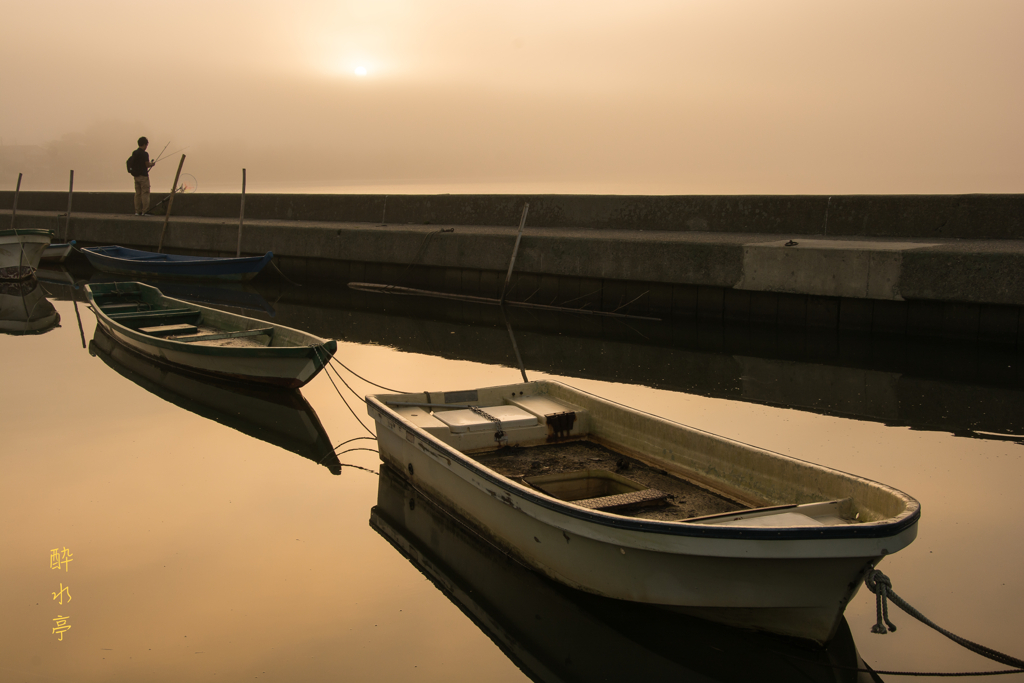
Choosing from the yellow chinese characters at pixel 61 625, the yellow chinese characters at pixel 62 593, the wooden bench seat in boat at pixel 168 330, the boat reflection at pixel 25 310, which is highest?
the wooden bench seat in boat at pixel 168 330

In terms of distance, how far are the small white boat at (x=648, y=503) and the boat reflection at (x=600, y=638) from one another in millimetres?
91

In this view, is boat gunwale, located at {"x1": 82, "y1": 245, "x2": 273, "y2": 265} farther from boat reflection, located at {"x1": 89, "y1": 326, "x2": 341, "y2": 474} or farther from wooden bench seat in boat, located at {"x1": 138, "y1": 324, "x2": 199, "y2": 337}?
boat reflection, located at {"x1": 89, "y1": 326, "x2": 341, "y2": 474}

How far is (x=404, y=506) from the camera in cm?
492

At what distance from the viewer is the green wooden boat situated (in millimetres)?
6840

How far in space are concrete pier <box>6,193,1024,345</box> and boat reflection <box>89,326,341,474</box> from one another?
18.0ft

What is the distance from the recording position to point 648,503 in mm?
3992

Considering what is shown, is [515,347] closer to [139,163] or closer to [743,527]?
[743,527]

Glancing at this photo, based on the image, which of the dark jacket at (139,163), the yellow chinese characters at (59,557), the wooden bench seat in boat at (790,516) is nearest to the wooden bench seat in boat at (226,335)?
the yellow chinese characters at (59,557)

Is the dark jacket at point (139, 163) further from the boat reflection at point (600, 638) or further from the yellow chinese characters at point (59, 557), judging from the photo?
the boat reflection at point (600, 638)

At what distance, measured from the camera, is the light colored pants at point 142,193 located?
62.7ft

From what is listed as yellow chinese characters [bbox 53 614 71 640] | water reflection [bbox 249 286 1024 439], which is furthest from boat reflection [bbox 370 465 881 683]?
water reflection [bbox 249 286 1024 439]

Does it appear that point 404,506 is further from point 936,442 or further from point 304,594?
point 936,442

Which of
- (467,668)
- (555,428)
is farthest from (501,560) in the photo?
(555,428)

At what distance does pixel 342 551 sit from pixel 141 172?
1713 cm
